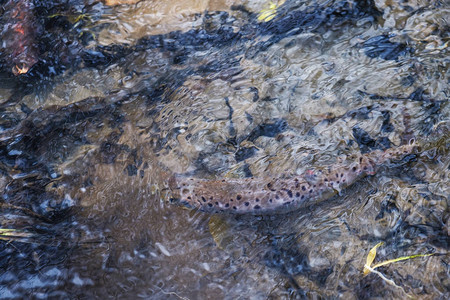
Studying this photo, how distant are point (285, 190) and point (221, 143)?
100 centimetres

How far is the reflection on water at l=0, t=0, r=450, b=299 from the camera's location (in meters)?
2.96

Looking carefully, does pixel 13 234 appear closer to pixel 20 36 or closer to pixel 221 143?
pixel 221 143

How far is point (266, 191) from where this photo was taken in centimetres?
345

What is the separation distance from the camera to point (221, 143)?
13.1 ft

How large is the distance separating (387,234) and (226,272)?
146 centimetres

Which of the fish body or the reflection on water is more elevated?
the fish body

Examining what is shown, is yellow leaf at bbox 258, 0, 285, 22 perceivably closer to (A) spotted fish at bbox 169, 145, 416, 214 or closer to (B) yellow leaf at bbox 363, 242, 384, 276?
(A) spotted fish at bbox 169, 145, 416, 214

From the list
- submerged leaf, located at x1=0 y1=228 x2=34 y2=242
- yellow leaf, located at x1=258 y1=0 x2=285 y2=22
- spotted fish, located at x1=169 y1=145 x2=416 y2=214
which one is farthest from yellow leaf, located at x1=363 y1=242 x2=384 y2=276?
yellow leaf, located at x1=258 y1=0 x2=285 y2=22

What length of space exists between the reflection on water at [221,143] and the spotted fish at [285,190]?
94 mm

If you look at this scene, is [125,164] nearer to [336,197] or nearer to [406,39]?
[336,197]

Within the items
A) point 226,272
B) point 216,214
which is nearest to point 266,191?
point 216,214

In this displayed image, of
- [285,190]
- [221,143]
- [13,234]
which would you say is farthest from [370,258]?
[13,234]

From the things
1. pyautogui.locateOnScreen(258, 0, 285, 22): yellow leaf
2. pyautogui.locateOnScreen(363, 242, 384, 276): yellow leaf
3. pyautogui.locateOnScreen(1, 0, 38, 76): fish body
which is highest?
pyautogui.locateOnScreen(1, 0, 38, 76): fish body

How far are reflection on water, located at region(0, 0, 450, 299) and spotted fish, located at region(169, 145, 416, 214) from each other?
0.09 m
